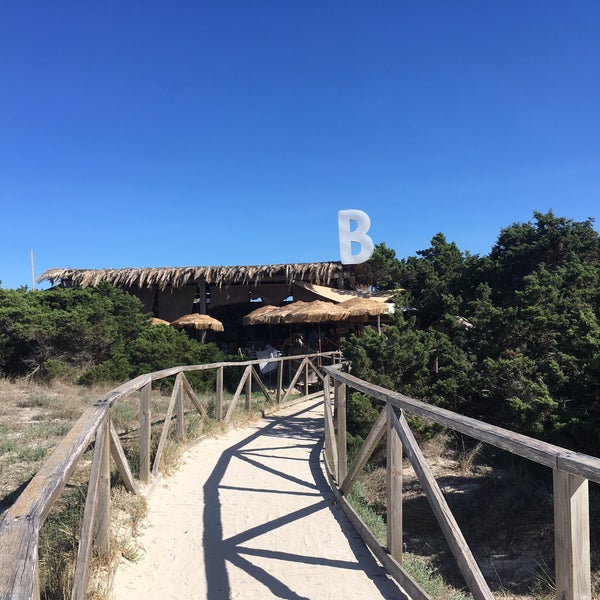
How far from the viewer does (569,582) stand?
1594 millimetres

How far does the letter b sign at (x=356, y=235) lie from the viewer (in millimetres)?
15594

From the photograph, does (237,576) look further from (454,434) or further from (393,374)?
(454,434)

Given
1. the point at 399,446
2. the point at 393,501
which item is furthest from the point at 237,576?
the point at 399,446

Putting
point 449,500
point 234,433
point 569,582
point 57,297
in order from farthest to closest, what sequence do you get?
point 57,297
point 234,433
point 449,500
point 569,582

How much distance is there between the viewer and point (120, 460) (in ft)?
11.7

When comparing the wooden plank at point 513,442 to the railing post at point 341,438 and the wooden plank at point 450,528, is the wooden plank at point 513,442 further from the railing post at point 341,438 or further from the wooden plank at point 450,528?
the railing post at point 341,438

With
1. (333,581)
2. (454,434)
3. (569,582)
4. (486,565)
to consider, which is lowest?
(486,565)

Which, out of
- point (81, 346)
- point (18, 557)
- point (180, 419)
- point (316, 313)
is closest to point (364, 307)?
point (316, 313)

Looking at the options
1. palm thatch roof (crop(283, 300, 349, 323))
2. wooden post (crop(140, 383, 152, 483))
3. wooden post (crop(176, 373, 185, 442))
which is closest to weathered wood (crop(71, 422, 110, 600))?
wooden post (crop(140, 383, 152, 483))

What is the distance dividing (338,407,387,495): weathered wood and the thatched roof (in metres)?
12.4

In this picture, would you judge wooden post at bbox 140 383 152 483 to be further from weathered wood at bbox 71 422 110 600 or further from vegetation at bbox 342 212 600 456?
vegetation at bbox 342 212 600 456

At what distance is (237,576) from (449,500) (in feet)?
14.0

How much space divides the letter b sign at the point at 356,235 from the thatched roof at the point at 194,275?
0.78m

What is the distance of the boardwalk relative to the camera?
2.86 meters
